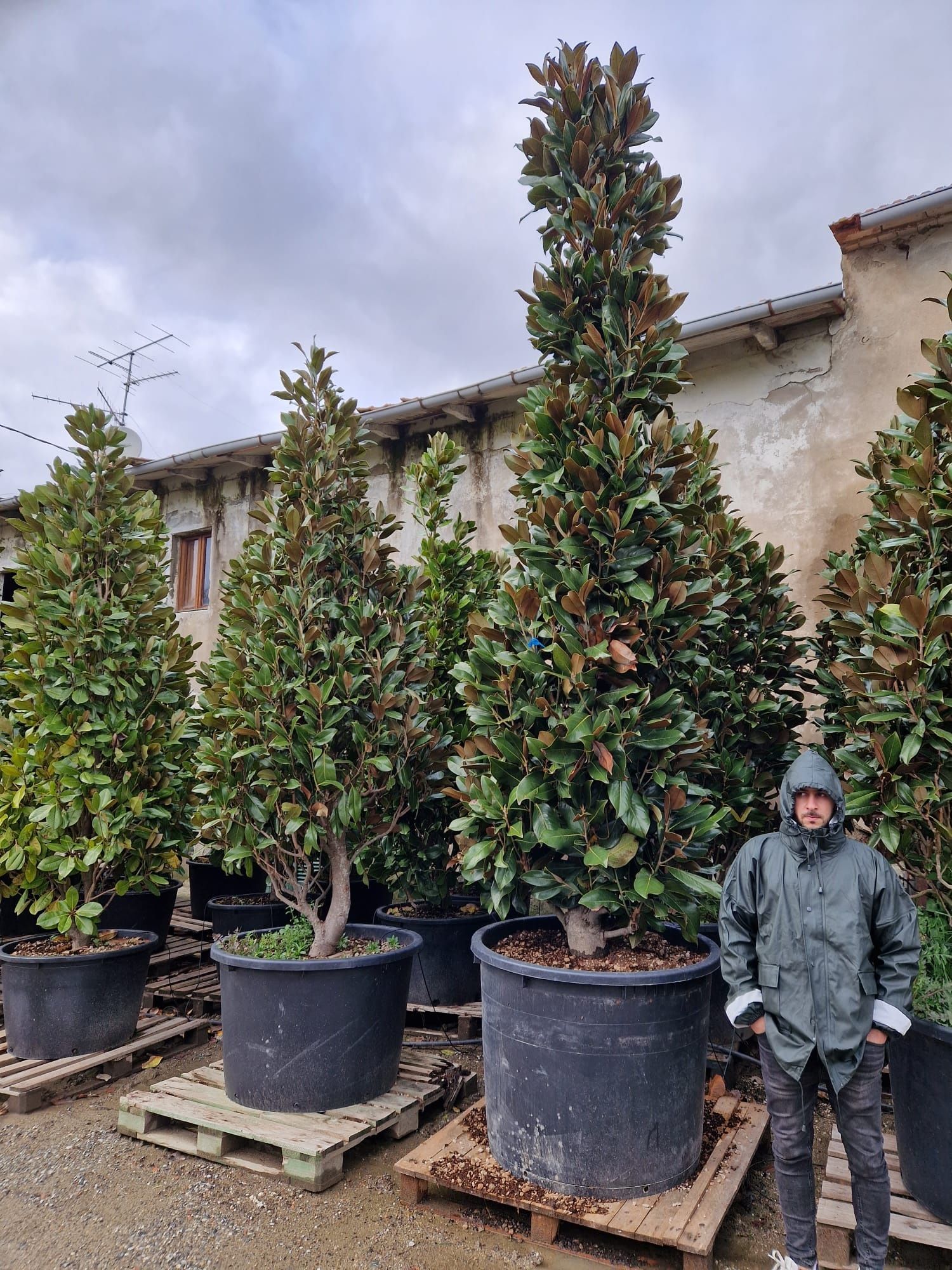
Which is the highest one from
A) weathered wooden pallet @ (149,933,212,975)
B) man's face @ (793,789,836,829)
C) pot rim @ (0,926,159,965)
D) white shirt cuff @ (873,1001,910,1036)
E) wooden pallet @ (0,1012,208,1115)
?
man's face @ (793,789,836,829)

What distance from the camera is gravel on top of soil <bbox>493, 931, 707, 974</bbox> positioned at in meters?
3.04

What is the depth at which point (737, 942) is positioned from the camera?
2576mm

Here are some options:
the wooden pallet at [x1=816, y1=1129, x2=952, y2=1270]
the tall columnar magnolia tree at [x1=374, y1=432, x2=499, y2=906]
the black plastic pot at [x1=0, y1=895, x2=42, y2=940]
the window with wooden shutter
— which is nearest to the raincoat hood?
the wooden pallet at [x1=816, y1=1129, x2=952, y2=1270]

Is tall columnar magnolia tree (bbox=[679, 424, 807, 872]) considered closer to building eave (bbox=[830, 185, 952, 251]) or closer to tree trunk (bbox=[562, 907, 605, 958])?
tree trunk (bbox=[562, 907, 605, 958])

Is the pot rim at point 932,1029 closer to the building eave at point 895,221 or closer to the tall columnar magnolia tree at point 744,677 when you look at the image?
the tall columnar magnolia tree at point 744,677

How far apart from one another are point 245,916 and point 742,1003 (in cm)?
387

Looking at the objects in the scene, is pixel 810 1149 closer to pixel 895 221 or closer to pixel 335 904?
pixel 335 904

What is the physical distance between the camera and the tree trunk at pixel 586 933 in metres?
3.22

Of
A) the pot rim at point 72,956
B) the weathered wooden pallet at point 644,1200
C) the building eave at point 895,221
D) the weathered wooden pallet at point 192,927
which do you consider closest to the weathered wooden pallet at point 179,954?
the weathered wooden pallet at point 192,927

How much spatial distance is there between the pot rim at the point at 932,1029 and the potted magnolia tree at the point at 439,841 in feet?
6.71

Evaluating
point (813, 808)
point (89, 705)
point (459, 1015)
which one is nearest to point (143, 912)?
point (89, 705)

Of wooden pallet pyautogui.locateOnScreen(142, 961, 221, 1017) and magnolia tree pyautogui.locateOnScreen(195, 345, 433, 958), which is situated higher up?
→ magnolia tree pyautogui.locateOnScreen(195, 345, 433, 958)

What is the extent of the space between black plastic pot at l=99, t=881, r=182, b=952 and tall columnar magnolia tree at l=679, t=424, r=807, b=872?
3679mm

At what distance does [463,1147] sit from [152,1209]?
1.14 metres
